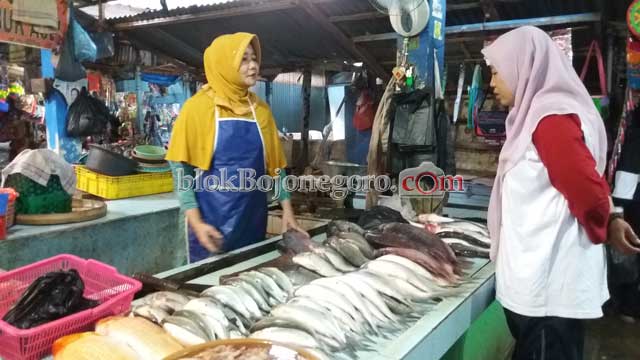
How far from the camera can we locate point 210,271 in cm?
234

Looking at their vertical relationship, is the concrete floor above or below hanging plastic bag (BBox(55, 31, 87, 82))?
below

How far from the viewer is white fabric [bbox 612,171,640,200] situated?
4609 millimetres

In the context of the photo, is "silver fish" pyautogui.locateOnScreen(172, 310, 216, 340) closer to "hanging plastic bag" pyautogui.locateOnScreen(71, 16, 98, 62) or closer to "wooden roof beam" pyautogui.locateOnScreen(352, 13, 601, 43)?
"wooden roof beam" pyautogui.locateOnScreen(352, 13, 601, 43)

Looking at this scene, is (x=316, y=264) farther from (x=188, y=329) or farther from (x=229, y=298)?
(x=188, y=329)

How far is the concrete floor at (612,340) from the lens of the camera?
14.0ft

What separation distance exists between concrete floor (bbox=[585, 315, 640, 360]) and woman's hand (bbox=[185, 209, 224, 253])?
357cm

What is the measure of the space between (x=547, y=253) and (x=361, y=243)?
2.91 feet

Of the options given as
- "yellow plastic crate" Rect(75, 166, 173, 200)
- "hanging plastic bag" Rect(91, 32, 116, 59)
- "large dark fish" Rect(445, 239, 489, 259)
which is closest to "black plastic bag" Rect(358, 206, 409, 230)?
"large dark fish" Rect(445, 239, 489, 259)

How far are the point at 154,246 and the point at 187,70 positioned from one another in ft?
14.5

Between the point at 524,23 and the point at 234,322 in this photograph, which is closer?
the point at 234,322

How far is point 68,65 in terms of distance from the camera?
17.3ft

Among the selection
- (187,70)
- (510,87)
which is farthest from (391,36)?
(510,87)

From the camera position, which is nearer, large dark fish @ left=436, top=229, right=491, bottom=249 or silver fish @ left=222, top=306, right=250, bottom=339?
silver fish @ left=222, top=306, right=250, bottom=339

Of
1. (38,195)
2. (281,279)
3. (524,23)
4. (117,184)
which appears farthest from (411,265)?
(524,23)
